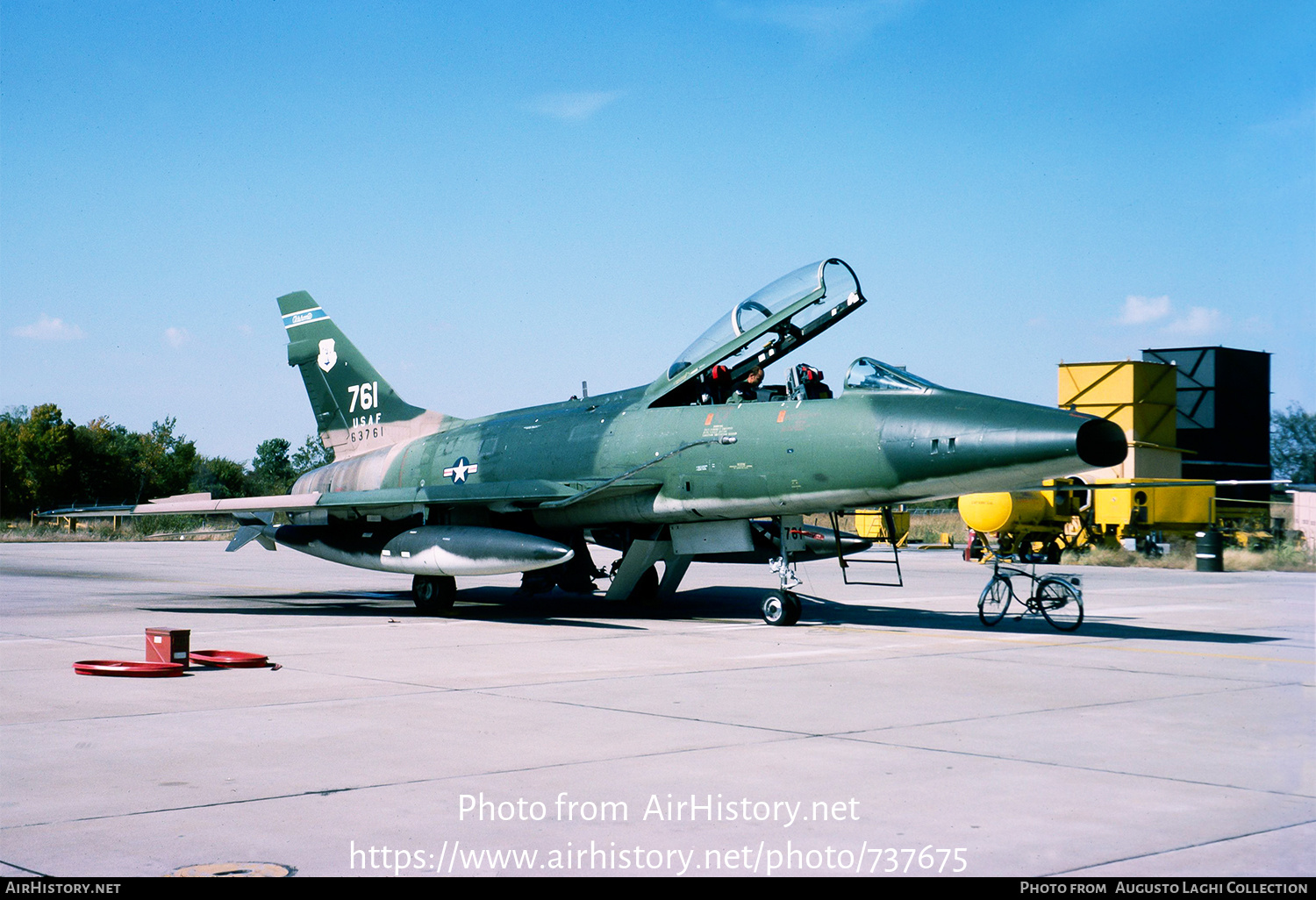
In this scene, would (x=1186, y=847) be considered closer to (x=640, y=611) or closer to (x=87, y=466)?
(x=640, y=611)

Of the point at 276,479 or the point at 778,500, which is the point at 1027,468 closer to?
the point at 778,500

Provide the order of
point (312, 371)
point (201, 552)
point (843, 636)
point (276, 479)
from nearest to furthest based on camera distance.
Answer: point (843, 636) → point (312, 371) → point (201, 552) → point (276, 479)

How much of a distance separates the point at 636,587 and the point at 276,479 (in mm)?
77832

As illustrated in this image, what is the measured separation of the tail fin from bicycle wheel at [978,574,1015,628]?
9.68 metres

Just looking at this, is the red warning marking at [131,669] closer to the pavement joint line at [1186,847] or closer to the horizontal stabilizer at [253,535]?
the pavement joint line at [1186,847]

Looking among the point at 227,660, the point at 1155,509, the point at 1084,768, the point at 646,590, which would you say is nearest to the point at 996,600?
the point at 646,590

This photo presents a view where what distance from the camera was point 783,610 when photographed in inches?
522

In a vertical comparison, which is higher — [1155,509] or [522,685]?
[1155,509]

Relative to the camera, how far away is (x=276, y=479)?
88.8 meters

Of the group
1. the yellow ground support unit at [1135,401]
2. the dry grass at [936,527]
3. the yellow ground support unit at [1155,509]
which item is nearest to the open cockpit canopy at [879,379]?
the yellow ground support unit at [1155,509]

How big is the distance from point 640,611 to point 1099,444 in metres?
7.22

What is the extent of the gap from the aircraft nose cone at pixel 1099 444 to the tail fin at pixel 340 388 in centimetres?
1148

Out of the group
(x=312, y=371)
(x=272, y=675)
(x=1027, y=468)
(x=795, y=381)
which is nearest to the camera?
(x=272, y=675)
